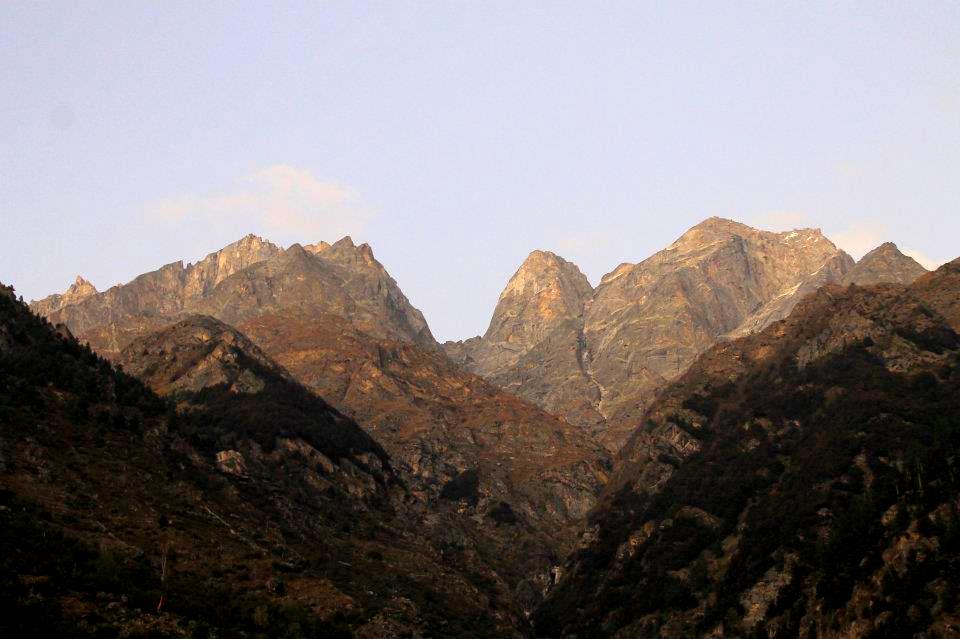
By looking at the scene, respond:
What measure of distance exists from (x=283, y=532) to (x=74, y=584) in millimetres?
67020

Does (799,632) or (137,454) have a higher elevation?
(137,454)

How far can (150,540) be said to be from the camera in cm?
12294

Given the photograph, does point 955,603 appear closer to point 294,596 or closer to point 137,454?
point 294,596

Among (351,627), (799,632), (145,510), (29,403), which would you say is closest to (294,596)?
(351,627)

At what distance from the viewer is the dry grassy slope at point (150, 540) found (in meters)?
99.2

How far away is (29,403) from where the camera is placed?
477 ft

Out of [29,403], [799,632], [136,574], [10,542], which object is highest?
[29,403]

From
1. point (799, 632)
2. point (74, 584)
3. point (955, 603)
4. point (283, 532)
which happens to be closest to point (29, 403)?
point (283, 532)

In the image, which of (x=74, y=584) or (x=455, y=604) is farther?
(x=455, y=604)

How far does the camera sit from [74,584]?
A: 98438 mm

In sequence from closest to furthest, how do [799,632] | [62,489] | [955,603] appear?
[62,489] → [955,603] → [799,632]

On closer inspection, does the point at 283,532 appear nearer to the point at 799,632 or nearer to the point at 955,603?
the point at 799,632

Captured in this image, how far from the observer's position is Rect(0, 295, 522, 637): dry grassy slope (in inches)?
3907

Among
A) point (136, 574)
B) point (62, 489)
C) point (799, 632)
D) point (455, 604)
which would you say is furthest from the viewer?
point (455, 604)
